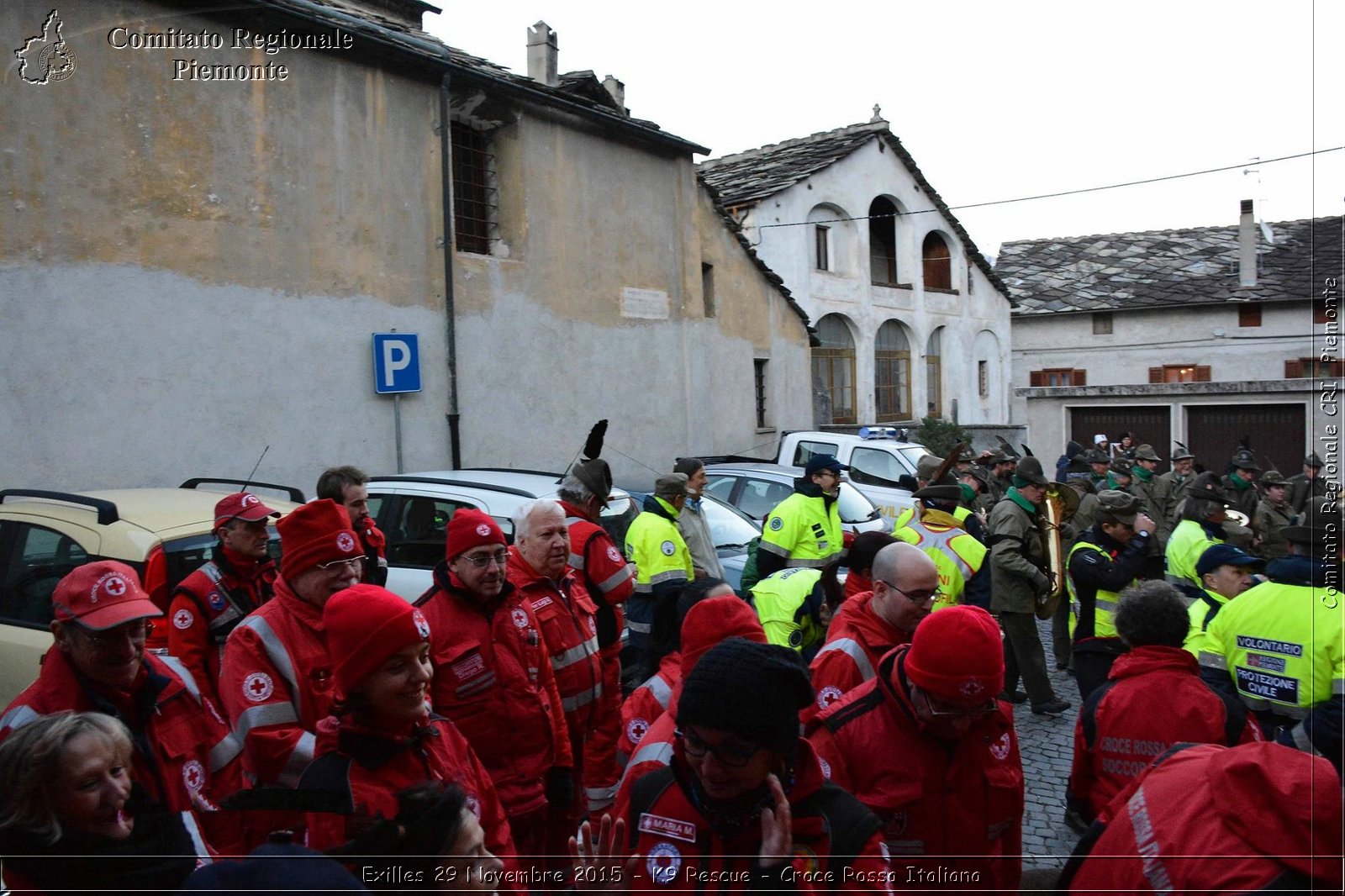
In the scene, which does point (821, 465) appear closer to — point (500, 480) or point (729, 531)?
point (729, 531)

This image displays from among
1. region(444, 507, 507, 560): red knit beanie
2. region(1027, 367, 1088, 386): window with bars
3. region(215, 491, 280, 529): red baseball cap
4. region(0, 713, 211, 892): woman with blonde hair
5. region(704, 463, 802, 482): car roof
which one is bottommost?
region(0, 713, 211, 892): woman with blonde hair

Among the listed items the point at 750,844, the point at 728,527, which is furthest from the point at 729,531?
the point at 750,844

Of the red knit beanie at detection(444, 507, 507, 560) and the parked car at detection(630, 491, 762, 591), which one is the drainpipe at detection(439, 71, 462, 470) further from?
the red knit beanie at detection(444, 507, 507, 560)

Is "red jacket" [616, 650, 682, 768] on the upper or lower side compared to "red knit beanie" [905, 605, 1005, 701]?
lower

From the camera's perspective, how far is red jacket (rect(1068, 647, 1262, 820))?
3.50 m

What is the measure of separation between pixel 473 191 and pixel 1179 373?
92.8 ft

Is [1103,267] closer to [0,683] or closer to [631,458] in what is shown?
[631,458]

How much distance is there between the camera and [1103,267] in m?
35.3

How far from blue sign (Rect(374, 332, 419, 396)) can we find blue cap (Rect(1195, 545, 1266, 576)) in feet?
29.4

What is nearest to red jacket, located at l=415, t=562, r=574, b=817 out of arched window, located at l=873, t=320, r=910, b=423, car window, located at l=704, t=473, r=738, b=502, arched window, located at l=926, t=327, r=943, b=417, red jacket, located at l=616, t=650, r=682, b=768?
red jacket, located at l=616, t=650, r=682, b=768

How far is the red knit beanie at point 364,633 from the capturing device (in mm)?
2465

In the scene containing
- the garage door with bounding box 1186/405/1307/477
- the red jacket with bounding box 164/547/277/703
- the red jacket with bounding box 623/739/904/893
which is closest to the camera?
the red jacket with bounding box 623/739/904/893

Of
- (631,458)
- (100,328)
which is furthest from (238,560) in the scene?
(631,458)

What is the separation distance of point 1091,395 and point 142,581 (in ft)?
77.1
